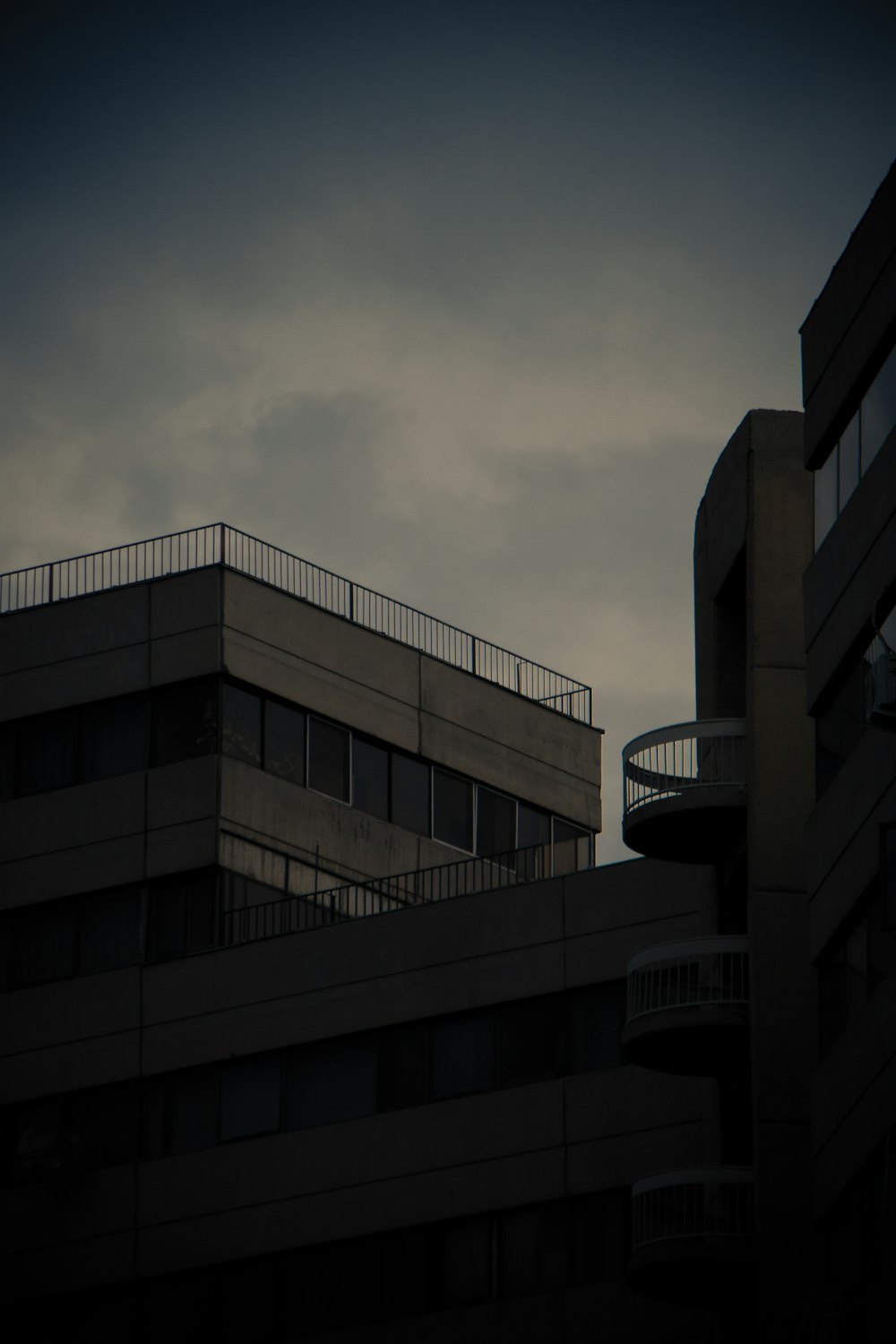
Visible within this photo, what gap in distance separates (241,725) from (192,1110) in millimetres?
8677

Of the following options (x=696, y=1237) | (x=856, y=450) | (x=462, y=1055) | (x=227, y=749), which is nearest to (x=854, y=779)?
(x=856, y=450)

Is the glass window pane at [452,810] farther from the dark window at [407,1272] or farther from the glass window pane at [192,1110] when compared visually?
the dark window at [407,1272]

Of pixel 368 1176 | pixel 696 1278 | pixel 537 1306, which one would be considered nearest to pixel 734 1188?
pixel 696 1278

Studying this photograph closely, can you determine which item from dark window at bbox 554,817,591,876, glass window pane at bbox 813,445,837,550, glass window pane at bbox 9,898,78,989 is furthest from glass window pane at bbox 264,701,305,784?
glass window pane at bbox 813,445,837,550

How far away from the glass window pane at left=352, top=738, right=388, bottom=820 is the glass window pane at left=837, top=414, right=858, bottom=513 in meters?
22.3

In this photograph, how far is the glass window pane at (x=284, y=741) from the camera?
193 feet

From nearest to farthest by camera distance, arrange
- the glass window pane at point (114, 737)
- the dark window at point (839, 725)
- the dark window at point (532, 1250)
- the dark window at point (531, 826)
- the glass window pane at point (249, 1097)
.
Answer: the dark window at point (839, 725) → the dark window at point (532, 1250) → the glass window pane at point (249, 1097) → the glass window pane at point (114, 737) → the dark window at point (531, 826)

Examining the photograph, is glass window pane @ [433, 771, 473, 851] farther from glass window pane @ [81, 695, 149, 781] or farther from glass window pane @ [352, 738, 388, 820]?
glass window pane @ [81, 695, 149, 781]

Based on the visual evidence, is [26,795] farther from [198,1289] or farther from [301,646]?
[198,1289]

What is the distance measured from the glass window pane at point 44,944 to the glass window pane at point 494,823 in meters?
10.2

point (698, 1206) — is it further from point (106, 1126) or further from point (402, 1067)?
point (106, 1126)

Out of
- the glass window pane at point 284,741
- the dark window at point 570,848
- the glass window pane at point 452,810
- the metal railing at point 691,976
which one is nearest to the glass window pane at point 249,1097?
the glass window pane at point 284,741

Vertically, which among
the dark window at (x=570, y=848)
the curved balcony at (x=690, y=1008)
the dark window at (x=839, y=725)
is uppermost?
the dark window at (x=570, y=848)

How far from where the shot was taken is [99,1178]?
54781mm
